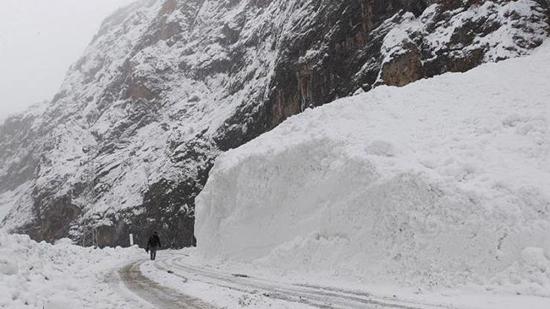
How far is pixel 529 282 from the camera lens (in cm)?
1123

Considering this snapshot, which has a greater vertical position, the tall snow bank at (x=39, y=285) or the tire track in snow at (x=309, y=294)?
the tall snow bank at (x=39, y=285)

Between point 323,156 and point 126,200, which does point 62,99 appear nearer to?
point 126,200

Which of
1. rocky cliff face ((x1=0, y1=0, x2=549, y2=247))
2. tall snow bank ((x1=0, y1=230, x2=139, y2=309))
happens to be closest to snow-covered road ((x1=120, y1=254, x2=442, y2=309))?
tall snow bank ((x1=0, y1=230, x2=139, y2=309))

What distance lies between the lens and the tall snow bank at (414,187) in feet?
42.6

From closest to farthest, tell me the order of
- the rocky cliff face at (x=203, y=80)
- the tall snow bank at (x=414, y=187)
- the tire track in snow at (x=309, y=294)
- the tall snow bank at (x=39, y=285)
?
the tall snow bank at (x=39, y=285) < the tire track in snow at (x=309, y=294) < the tall snow bank at (x=414, y=187) < the rocky cliff face at (x=203, y=80)

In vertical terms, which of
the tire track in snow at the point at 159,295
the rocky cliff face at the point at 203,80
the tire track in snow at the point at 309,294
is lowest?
the tire track in snow at the point at 309,294

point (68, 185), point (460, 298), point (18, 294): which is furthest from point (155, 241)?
point (68, 185)

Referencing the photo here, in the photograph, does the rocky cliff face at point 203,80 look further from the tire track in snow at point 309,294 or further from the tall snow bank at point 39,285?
the tall snow bank at point 39,285

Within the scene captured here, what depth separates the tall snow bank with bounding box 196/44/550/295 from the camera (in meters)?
13.0

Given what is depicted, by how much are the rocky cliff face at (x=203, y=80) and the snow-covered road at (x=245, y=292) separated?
23.2 metres

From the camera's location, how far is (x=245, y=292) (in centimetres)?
1334

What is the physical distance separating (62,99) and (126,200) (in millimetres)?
87199

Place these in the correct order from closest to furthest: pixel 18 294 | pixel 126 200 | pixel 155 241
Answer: pixel 18 294, pixel 155 241, pixel 126 200

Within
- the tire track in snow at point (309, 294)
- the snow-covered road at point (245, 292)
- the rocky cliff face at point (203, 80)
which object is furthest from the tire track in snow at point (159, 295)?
the rocky cliff face at point (203, 80)
